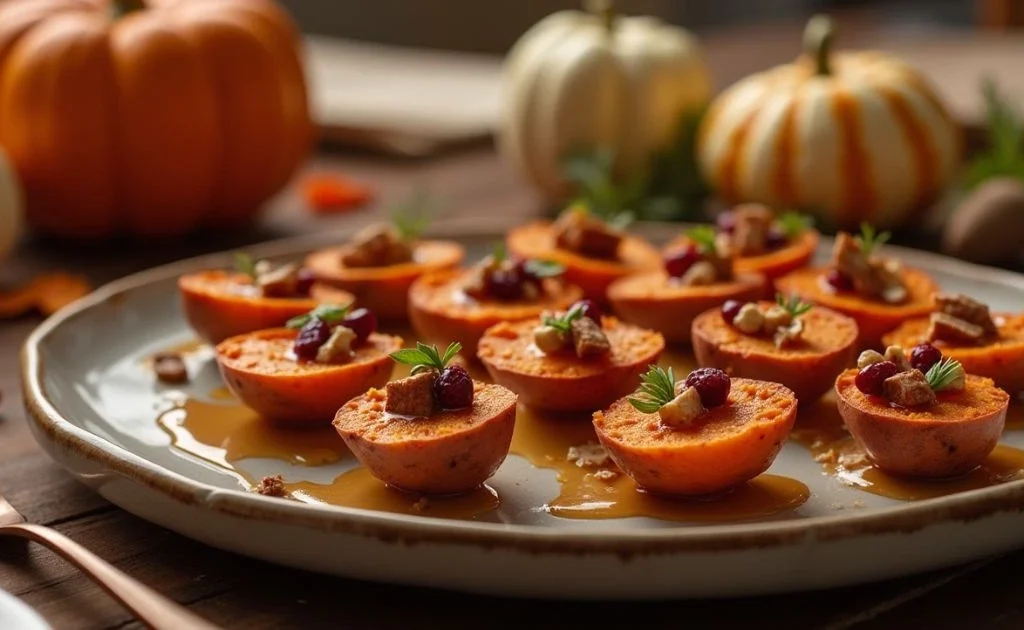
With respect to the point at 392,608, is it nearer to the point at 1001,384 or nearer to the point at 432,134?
the point at 1001,384

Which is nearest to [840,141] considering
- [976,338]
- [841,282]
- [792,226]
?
[792,226]

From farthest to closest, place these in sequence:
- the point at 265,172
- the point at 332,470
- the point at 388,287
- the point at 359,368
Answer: the point at 265,172 → the point at 388,287 → the point at 359,368 → the point at 332,470

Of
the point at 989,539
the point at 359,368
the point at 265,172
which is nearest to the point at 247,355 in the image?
the point at 359,368

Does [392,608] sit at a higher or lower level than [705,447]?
lower

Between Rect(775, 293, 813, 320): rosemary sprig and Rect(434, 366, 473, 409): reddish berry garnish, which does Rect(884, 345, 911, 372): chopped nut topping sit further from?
Rect(434, 366, 473, 409): reddish berry garnish

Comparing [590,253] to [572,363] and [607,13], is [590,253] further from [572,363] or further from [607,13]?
[607,13]

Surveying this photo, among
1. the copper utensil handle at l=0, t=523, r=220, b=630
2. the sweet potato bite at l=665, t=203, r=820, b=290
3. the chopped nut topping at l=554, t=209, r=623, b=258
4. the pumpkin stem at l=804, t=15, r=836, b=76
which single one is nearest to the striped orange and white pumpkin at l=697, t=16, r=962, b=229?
the pumpkin stem at l=804, t=15, r=836, b=76
